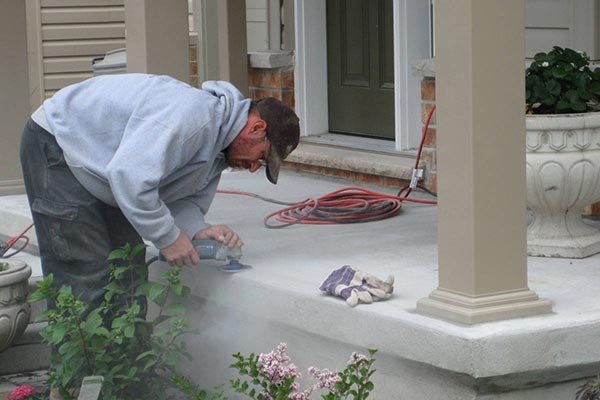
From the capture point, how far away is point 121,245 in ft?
17.0

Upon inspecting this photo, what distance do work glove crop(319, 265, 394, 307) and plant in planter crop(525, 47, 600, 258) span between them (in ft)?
3.43

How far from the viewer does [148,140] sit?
4.51 m

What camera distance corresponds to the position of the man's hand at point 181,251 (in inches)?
187

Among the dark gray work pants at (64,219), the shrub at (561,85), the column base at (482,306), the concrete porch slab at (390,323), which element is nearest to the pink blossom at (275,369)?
the concrete porch slab at (390,323)

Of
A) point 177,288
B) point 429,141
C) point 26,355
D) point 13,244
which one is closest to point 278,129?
point 177,288

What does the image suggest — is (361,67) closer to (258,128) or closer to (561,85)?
(561,85)

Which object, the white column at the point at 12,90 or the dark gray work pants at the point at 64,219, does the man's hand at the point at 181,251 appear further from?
the white column at the point at 12,90

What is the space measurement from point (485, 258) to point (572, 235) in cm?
137

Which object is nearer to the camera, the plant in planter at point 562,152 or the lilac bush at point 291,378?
the lilac bush at point 291,378

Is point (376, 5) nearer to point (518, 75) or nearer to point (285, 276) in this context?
point (285, 276)

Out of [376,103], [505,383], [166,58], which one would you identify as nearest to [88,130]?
[166,58]

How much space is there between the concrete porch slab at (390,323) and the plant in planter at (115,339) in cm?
45

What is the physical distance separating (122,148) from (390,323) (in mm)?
1235

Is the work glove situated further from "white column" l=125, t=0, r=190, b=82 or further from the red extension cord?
"white column" l=125, t=0, r=190, b=82
